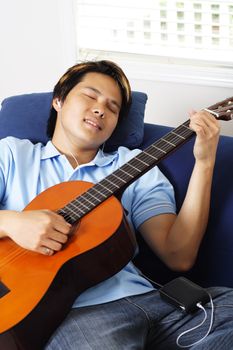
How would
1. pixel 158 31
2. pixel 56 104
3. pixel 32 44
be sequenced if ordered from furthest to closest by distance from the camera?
1. pixel 32 44
2. pixel 158 31
3. pixel 56 104

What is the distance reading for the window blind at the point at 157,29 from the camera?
2031 mm

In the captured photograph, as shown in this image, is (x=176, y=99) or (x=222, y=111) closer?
(x=222, y=111)

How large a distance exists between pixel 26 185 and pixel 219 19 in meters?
1.11

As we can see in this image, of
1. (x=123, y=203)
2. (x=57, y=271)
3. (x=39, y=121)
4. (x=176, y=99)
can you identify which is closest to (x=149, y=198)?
(x=123, y=203)

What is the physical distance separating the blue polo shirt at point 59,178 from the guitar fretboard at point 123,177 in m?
0.14

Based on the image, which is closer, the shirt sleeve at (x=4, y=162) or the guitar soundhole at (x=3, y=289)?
the guitar soundhole at (x=3, y=289)

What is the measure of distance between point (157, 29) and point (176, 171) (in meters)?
0.83

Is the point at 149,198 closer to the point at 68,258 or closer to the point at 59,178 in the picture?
the point at 59,178

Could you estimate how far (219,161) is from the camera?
1.54 m

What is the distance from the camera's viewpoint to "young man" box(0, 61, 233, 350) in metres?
1.14

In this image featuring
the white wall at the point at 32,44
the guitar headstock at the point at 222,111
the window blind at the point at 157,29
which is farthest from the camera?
the white wall at the point at 32,44

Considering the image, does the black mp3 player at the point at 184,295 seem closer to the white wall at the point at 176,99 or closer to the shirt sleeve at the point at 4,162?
the shirt sleeve at the point at 4,162

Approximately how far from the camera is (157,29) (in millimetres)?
2129

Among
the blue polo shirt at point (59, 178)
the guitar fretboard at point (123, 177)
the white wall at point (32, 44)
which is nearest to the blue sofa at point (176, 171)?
the blue polo shirt at point (59, 178)
